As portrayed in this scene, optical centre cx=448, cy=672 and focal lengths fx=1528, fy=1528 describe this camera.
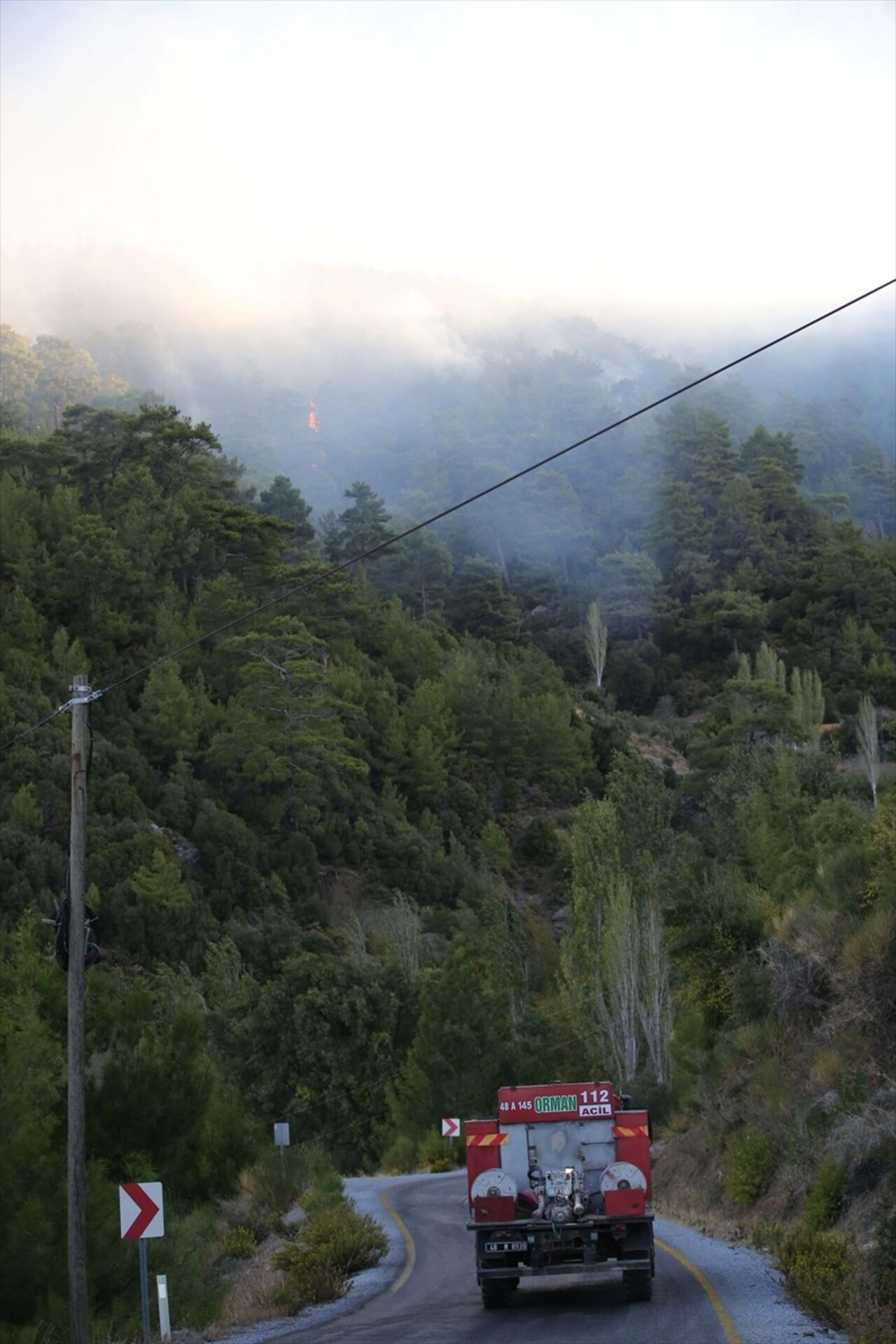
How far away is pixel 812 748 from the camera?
260 ft

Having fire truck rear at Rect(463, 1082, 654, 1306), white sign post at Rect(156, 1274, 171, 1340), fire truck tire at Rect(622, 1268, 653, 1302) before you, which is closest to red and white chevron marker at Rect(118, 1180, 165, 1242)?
white sign post at Rect(156, 1274, 171, 1340)

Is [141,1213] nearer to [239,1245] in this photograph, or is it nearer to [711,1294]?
[711,1294]

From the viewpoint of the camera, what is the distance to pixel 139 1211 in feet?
53.4

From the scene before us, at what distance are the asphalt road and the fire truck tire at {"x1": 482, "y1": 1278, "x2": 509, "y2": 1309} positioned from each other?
11 cm

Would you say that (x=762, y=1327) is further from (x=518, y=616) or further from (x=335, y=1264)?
(x=518, y=616)

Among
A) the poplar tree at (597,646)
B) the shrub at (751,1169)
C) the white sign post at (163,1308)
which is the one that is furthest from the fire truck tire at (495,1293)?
the poplar tree at (597,646)

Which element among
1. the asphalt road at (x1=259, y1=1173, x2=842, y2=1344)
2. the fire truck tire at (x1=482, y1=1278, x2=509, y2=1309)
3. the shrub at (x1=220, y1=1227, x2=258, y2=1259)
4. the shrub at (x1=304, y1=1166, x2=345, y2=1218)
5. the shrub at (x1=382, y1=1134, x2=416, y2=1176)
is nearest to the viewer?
the asphalt road at (x1=259, y1=1173, x2=842, y2=1344)

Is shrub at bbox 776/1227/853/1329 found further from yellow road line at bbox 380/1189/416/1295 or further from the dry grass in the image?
the dry grass

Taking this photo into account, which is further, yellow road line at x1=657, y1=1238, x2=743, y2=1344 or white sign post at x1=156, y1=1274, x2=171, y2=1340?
white sign post at x1=156, y1=1274, x2=171, y2=1340

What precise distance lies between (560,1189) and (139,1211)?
4696 millimetres

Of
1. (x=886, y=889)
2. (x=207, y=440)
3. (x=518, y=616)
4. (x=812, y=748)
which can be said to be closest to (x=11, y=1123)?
(x=886, y=889)

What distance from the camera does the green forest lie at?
22453 millimetres

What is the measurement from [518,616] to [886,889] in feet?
350

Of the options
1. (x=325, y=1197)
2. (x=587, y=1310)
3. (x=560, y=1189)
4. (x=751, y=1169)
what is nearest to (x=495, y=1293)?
(x=587, y=1310)
